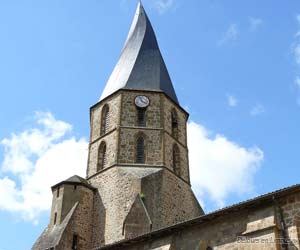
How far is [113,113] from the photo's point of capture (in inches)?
878

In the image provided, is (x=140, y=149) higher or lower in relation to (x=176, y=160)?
higher

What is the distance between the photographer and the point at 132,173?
20.1m

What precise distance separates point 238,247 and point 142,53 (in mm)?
15177

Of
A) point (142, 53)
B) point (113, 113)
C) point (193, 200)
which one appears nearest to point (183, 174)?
point (193, 200)

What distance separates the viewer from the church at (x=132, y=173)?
1855cm

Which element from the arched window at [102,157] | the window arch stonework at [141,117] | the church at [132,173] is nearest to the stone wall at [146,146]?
the church at [132,173]

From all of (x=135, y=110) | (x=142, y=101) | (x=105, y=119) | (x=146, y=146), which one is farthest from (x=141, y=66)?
(x=146, y=146)

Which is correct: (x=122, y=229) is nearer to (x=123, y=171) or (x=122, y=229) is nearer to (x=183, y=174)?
(x=123, y=171)

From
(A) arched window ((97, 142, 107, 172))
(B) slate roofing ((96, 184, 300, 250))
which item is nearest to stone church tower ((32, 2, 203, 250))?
(A) arched window ((97, 142, 107, 172))

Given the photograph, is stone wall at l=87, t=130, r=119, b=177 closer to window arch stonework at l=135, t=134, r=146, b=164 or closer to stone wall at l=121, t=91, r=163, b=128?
stone wall at l=121, t=91, r=163, b=128

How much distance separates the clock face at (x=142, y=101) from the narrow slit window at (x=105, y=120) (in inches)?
60.1

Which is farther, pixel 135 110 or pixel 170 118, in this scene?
pixel 170 118

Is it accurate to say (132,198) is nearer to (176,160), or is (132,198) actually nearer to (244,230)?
(176,160)

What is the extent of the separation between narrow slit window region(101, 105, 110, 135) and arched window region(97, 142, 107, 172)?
0.68 meters
